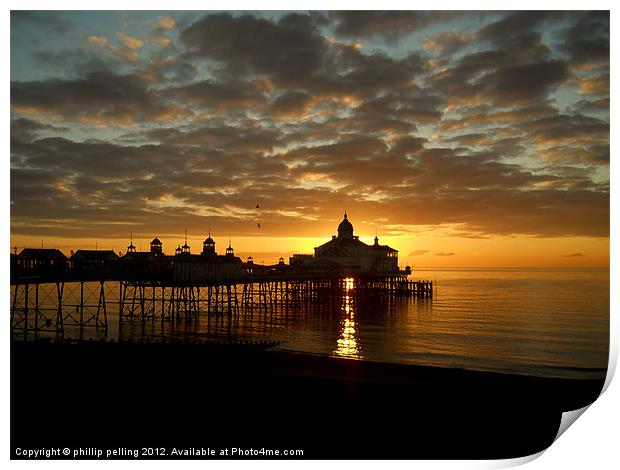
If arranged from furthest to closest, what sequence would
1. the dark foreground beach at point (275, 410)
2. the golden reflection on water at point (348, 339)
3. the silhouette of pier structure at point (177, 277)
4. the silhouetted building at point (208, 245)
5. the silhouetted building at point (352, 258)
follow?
1. the silhouetted building at point (352, 258)
2. the silhouetted building at point (208, 245)
3. the silhouette of pier structure at point (177, 277)
4. the golden reflection on water at point (348, 339)
5. the dark foreground beach at point (275, 410)

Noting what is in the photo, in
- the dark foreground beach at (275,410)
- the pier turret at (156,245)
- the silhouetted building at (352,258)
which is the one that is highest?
the pier turret at (156,245)

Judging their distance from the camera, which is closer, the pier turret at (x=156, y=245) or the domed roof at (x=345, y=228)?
the pier turret at (x=156, y=245)

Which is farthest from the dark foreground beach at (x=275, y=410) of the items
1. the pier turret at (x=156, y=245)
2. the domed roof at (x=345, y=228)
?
the domed roof at (x=345, y=228)

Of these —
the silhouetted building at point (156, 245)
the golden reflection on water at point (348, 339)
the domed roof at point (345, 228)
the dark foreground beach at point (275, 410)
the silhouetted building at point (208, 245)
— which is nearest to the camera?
the dark foreground beach at point (275, 410)

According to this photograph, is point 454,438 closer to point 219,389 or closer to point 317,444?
point 317,444

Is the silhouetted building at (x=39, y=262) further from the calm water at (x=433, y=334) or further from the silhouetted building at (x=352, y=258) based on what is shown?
the silhouetted building at (x=352, y=258)

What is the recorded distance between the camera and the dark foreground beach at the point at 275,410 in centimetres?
850

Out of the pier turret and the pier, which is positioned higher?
the pier turret

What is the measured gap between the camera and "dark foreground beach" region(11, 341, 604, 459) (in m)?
8.50

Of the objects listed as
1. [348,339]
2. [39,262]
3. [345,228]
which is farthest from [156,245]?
[345,228]

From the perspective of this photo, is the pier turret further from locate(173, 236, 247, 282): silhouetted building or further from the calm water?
locate(173, 236, 247, 282): silhouetted building

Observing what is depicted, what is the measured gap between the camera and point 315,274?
159 feet

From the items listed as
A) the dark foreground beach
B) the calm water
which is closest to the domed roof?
the calm water

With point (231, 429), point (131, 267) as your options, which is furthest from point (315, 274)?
point (231, 429)
